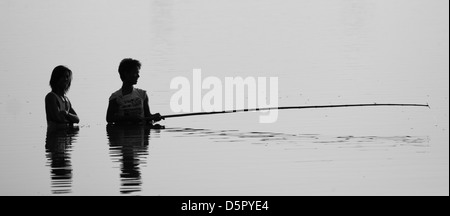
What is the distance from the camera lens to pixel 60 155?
9.62 metres

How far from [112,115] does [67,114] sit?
0.48 metres

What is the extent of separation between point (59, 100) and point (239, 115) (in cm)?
306

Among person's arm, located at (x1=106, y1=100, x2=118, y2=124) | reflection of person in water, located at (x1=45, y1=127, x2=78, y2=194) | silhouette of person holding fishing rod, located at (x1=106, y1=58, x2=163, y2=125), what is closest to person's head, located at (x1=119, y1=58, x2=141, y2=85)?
silhouette of person holding fishing rod, located at (x1=106, y1=58, x2=163, y2=125)

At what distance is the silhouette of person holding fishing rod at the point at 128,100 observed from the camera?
10.6m

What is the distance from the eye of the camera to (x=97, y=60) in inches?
766

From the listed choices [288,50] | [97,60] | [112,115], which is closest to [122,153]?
[112,115]

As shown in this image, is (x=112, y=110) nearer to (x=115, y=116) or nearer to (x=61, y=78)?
(x=115, y=116)

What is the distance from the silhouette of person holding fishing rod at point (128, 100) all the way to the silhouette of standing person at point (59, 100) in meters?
0.43

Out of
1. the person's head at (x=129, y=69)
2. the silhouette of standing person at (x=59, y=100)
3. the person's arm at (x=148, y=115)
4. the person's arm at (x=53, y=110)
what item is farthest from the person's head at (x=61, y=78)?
the person's arm at (x=148, y=115)

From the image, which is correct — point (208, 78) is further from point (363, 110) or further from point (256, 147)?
point (256, 147)

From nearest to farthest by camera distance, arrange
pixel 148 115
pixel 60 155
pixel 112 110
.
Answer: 1. pixel 60 155
2. pixel 112 110
3. pixel 148 115

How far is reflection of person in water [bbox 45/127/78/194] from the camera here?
8.20m

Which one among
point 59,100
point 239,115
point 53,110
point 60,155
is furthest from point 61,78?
point 239,115

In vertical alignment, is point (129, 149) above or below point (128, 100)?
below
